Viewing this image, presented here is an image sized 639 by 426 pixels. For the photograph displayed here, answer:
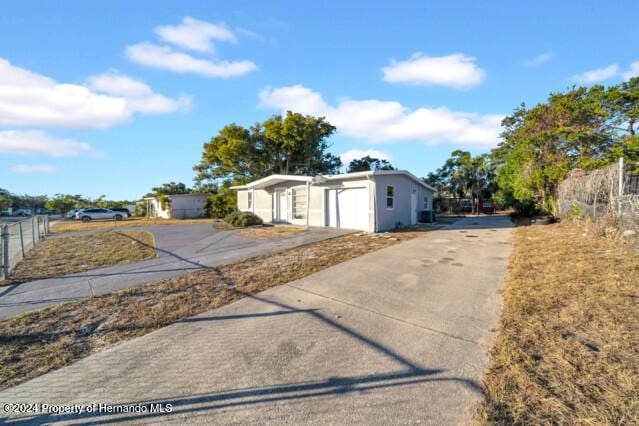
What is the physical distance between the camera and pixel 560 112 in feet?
43.9

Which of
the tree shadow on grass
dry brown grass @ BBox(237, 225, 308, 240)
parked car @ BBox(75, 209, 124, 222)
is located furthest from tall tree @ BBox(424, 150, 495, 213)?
parked car @ BBox(75, 209, 124, 222)

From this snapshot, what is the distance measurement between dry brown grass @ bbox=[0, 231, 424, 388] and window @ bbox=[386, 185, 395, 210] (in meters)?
6.81

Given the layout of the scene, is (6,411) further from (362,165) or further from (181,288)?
(362,165)

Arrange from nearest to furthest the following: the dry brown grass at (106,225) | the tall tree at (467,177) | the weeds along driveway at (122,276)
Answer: the weeds along driveway at (122,276) → the dry brown grass at (106,225) → the tall tree at (467,177)

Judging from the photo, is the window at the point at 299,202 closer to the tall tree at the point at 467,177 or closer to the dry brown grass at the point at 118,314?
the dry brown grass at the point at 118,314

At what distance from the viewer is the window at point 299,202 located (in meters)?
14.3

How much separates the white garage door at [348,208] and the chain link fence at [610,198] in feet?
23.8

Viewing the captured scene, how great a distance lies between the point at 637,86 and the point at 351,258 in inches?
715

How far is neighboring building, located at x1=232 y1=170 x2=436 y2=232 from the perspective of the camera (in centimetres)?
1142

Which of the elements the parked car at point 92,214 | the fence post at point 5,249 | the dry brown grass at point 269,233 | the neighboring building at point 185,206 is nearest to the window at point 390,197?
the dry brown grass at point 269,233

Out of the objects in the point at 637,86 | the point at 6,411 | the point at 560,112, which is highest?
the point at 637,86

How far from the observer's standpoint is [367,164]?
34250 millimetres

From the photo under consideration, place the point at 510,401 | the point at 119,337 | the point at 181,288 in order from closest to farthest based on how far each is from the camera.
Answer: the point at 510,401
the point at 119,337
the point at 181,288

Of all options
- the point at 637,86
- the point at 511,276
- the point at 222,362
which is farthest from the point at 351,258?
→ the point at 637,86
